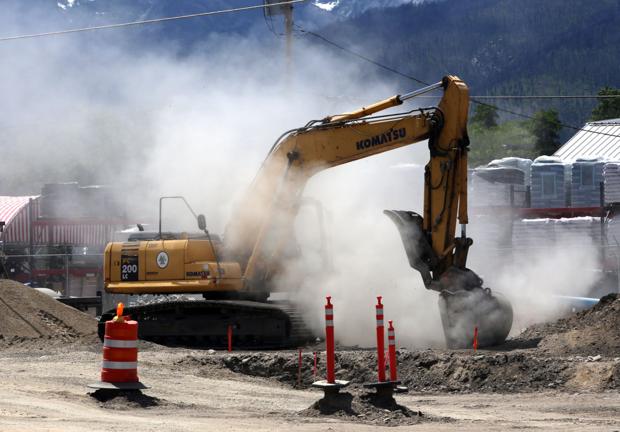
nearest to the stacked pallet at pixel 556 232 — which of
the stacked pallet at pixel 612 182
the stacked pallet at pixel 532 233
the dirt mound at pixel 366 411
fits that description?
the stacked pallet at pixel 532 233

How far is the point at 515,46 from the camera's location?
16600 cm

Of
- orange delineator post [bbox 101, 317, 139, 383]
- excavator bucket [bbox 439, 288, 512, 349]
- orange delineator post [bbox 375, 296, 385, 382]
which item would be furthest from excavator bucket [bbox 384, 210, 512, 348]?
orange delineator post [bbox 101, 317, 139, 383]

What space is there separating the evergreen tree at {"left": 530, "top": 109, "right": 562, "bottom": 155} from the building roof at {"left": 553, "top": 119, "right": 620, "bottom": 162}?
67.3ft

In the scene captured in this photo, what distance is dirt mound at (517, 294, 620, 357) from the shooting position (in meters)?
20.0

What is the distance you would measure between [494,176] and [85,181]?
37.2 m

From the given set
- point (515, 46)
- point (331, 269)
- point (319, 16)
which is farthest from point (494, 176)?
point (319, 16)

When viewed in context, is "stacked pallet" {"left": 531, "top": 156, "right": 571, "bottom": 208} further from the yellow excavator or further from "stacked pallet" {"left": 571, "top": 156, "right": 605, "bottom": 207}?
the yellow excavator

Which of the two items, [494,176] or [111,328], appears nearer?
[111,328]

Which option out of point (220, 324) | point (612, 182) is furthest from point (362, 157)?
point (612, 182)

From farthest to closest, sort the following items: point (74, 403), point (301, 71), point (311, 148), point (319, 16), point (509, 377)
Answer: point (319, 16), point (301, 71), point (311, 148), point (509, 377), point (74, 403)

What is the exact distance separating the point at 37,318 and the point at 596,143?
36.5 metres

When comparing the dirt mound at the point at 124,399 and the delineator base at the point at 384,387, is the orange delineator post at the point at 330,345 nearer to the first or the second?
the delineator base at the point at 384,387

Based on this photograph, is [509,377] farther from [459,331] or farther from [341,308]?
[341,308]

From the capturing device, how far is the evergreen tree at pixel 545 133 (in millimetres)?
82000
